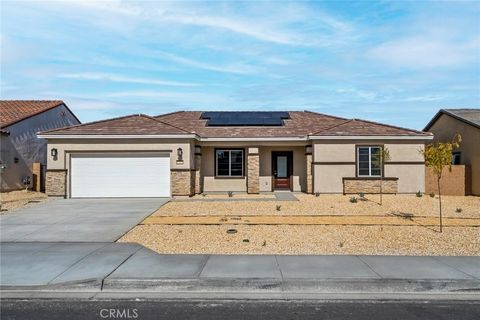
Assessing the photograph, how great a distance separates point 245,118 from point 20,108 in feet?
49.0

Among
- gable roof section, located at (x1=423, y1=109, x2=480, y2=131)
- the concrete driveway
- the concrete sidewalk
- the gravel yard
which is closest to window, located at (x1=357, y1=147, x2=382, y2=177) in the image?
the gravel yard

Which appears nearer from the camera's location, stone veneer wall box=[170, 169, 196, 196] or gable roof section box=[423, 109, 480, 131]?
stone veneer wall box=[170, 169, 196, 196]

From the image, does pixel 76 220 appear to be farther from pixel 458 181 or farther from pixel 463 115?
pixel 463 115

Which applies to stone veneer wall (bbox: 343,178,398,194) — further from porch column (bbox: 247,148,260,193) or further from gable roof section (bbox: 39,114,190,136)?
gable roof section (bbox: 39,114,190,136)

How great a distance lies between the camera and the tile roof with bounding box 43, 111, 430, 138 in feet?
70.1

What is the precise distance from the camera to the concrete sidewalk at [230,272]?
707 centimetres

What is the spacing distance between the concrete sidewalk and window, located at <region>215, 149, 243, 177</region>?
14.9 m

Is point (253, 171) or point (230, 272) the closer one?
point (230, 272)

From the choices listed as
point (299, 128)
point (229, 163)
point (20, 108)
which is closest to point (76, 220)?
point (229, 163)

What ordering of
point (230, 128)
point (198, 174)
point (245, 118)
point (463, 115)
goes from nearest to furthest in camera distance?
1. point (198, 174)
2. point (230, 128)
3. point (463, 115)
4. point (245, 118)

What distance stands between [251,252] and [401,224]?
600cm

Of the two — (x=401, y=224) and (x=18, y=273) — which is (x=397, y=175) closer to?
(x=401, y=224)

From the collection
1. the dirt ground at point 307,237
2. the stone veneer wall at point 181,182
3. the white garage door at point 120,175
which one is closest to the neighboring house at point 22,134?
the white garage door at point 120,175

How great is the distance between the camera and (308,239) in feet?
35.4
